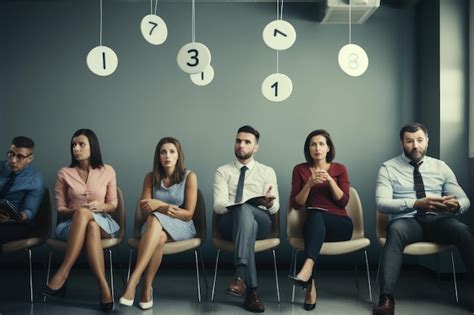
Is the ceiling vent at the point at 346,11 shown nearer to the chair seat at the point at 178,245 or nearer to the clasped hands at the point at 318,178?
the clasped hands at the point at 318,178

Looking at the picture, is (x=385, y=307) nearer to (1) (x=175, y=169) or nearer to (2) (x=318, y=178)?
(2) (x=318, y=178)

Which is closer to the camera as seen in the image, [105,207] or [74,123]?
[105,207]

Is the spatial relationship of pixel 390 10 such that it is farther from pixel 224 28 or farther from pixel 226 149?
pixel 226 149

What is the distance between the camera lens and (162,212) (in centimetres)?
382

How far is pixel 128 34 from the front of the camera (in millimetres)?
5191

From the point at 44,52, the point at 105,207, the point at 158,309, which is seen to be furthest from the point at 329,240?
the point at 44,52

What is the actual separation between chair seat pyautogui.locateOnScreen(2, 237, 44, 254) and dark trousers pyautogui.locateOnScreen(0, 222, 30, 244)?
0.12 feet

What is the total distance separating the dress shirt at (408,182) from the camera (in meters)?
3.90

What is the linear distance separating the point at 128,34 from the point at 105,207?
6.68 feet

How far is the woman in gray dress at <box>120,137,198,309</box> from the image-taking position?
3611 mm

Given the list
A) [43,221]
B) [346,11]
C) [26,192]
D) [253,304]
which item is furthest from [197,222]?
[346,11]

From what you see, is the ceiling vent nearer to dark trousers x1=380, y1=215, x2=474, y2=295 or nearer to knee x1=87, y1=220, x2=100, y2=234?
dark trousers x1=380, y1=215, x2=474, y2=295

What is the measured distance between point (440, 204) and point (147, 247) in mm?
2047

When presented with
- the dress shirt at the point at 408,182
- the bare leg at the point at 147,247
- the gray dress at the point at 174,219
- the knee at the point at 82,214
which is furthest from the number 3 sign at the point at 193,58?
the dress shirt at the point at 408,182
